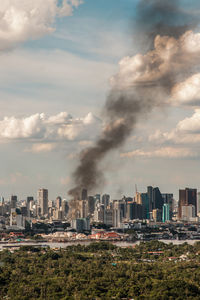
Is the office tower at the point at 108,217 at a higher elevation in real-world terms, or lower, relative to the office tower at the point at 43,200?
lower

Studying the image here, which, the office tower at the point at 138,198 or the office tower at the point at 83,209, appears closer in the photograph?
the office tower at the point at 83,209

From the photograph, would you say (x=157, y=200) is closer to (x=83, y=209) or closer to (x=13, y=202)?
(x=83, y=209)

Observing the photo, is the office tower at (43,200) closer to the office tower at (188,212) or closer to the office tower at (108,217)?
the office tower at (108,217)

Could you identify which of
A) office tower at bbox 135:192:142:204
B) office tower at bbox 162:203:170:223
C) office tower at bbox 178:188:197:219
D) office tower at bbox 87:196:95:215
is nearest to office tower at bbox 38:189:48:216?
office tower at bbox 87:196:95:215

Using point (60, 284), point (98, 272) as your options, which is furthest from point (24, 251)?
point (60, 284)

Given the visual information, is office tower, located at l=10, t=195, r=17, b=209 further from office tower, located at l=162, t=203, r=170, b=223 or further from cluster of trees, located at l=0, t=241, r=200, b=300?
cluster of trees, located at l=0, t=241, r=200, b=300

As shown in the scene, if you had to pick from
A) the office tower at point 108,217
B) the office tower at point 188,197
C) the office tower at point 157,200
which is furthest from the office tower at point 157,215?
the office tower at point 108,217

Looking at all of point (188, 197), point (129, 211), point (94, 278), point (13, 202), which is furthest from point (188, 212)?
point (94, 278)

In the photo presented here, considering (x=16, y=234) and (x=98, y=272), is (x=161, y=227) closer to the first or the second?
(x=16, y=234)

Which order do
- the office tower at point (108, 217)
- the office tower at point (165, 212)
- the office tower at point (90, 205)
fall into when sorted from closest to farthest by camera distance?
the office tower at point (108, 217)
the office tower at point (165, 212)
the office tower at point (90, 205)
